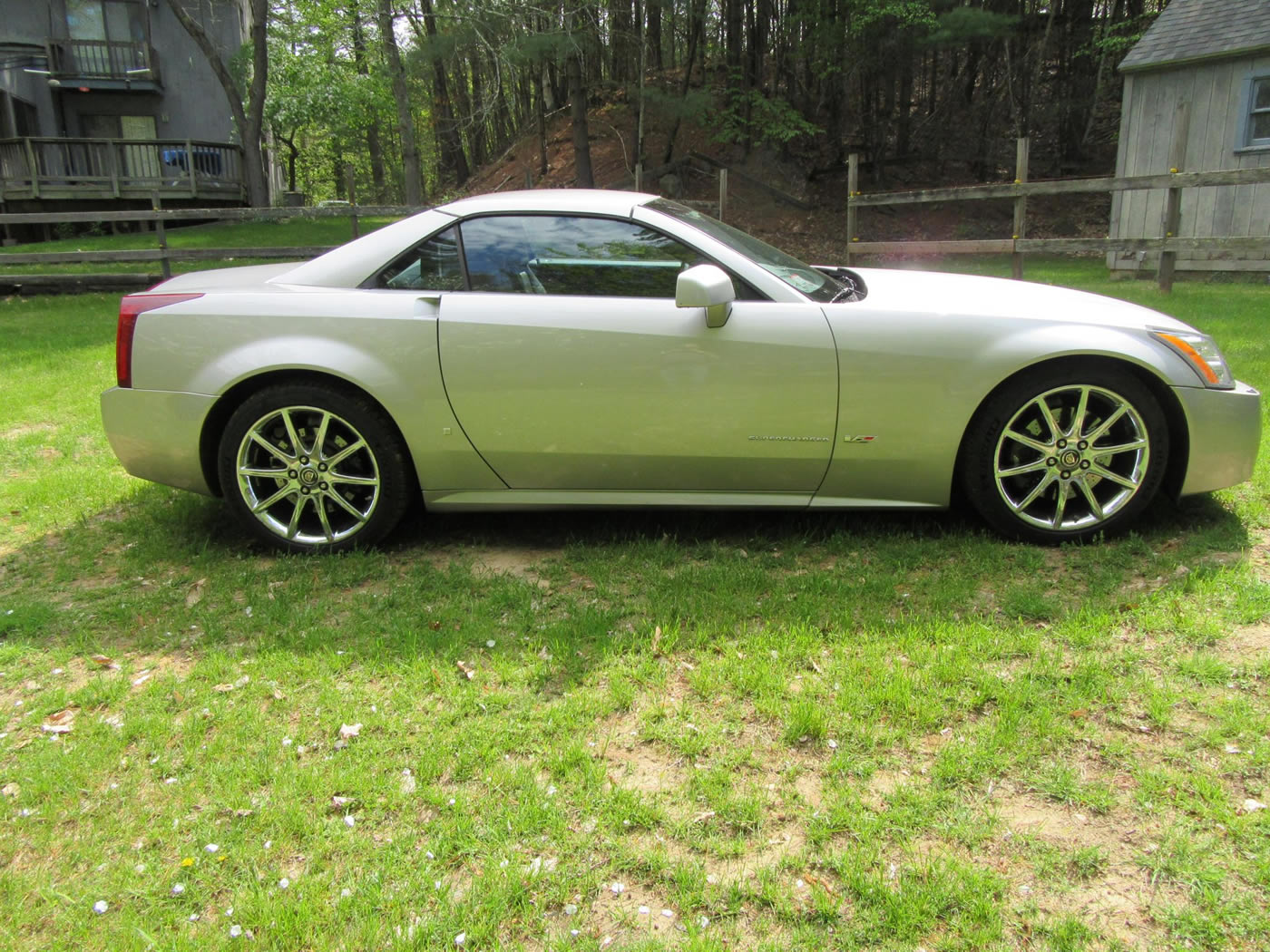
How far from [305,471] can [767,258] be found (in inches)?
85.0

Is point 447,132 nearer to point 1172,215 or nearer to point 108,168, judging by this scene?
point 108,168

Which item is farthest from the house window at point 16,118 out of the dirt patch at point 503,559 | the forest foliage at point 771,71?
the dirt patch at point 503,559

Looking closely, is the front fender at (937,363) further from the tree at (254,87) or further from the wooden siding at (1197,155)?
the tree at (254,87)

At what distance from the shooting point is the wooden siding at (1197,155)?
1284cm

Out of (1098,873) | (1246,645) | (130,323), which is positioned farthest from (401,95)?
(1098,873)

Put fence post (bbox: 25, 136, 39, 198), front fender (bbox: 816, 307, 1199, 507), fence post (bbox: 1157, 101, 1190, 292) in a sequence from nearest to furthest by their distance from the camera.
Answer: front fender (bbox: 816, 307, 1199, 507) < fence post (bbox: 1157, 101, 1190, 292) < fence post (bbox: 25, 136, 39, 198)

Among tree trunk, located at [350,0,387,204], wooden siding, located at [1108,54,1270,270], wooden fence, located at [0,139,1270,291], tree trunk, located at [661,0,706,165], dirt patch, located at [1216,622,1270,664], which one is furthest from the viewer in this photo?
tree trunk, located at [350,0,387,204]

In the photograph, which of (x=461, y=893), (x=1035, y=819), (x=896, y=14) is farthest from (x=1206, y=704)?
(x=896, y=14)

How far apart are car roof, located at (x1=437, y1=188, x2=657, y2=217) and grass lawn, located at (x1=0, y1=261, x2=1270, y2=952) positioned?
1.41 m

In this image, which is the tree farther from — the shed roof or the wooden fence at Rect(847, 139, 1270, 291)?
the shed roof

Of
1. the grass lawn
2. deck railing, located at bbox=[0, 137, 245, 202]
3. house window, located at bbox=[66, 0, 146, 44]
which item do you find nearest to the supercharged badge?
the grass lawn

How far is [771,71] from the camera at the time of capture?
919 inches

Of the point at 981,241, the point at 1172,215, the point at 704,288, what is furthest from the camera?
the point at 981,241

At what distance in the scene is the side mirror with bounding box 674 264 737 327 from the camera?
3.38 metres
